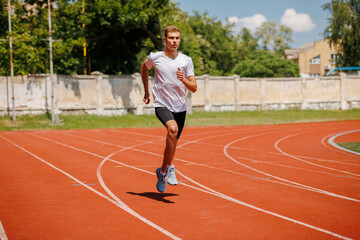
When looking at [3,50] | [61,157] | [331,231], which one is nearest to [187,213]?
[331,231]

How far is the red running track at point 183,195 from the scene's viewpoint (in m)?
4.93

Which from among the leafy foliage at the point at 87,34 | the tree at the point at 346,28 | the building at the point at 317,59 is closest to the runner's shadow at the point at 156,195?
the leafy foliage at the point at 87,34

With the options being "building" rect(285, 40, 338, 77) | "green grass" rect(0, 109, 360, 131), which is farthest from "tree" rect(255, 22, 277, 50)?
"green grass" rect(0, 109, 360, 131)

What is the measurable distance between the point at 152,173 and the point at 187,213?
3468mm

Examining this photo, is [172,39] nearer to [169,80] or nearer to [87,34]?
[169,80]

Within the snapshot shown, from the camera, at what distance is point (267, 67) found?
62.9 meters

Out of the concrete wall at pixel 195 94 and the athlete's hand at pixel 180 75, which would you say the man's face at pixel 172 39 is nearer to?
the athlete's hand at pixel 180 75

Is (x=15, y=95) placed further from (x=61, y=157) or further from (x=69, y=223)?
(x=69, y=223)

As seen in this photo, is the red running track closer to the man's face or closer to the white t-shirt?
the white t-shirt

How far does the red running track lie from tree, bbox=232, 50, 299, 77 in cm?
4973

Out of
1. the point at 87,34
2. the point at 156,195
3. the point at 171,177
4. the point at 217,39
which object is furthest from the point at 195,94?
the point at 217,39

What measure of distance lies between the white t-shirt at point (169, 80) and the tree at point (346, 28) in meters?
48.1

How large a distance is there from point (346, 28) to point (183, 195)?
48256 mm

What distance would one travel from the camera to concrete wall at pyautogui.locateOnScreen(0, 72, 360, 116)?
25922mm
